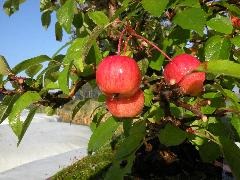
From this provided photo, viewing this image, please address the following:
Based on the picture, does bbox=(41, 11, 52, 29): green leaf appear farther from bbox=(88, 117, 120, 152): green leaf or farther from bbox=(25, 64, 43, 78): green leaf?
bbox=(88, 117, 120, 152): green leaf

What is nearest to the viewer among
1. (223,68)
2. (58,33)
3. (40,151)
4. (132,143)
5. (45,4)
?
(223,68)

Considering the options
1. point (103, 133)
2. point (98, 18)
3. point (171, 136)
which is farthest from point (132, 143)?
point (98, 18)

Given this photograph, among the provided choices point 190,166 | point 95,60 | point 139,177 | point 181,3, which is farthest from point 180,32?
point 190,166

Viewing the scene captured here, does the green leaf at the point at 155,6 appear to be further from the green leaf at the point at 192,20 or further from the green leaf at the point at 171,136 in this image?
the green leaf at the point at 171,136

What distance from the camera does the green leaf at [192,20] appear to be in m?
1.26

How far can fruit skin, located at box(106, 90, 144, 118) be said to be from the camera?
1.27m

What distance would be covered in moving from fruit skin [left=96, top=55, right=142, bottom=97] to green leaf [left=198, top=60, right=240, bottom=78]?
183mm

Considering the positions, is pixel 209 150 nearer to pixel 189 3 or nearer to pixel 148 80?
pixel 148 80

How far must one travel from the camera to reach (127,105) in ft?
4.18

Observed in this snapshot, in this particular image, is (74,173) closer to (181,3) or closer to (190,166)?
(190,166)

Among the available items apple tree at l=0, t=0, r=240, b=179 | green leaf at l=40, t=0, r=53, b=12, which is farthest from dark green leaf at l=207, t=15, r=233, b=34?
green leaf at l=40, t=0, r=53, b=12

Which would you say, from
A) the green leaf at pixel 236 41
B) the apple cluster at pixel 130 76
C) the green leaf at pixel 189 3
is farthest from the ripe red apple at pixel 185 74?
the green leaf at pixel 236 41

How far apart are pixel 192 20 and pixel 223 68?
0.29 metres

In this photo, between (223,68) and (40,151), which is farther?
(40,151)
